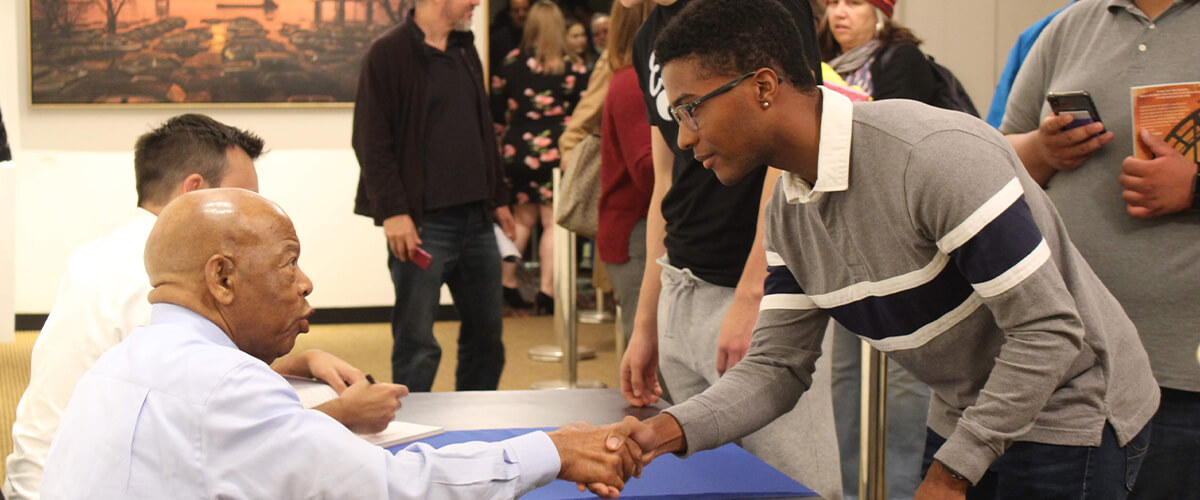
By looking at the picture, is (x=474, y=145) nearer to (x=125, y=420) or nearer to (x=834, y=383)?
(x=834, y=383)

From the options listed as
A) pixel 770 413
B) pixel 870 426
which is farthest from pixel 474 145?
pixel 770 413

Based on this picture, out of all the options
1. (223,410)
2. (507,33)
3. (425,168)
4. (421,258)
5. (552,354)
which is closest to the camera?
(223,410)

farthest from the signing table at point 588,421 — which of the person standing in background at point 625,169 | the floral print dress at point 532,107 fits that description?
the floral print dress at point 532,107

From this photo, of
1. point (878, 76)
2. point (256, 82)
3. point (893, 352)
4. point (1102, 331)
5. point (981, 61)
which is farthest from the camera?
point (256, 82)

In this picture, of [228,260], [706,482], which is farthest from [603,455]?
[228,260]

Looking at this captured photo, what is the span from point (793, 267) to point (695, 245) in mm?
609

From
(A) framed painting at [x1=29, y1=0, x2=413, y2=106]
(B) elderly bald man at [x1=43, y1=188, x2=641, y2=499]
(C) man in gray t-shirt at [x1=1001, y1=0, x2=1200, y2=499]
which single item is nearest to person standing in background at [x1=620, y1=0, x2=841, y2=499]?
(C) man in gray t-shirt at [x1=1001, y1=0, x2=1200, y2=499]

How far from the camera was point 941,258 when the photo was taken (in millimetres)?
1450

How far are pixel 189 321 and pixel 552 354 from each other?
15.1 feet

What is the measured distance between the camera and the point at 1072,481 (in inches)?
59.2

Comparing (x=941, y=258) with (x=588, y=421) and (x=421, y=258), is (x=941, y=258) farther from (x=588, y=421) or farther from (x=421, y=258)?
(x=421, y=258)

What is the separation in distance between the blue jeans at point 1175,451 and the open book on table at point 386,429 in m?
1.29

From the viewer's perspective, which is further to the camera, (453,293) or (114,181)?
(114,181)

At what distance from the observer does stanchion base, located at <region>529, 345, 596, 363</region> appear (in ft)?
19.2
